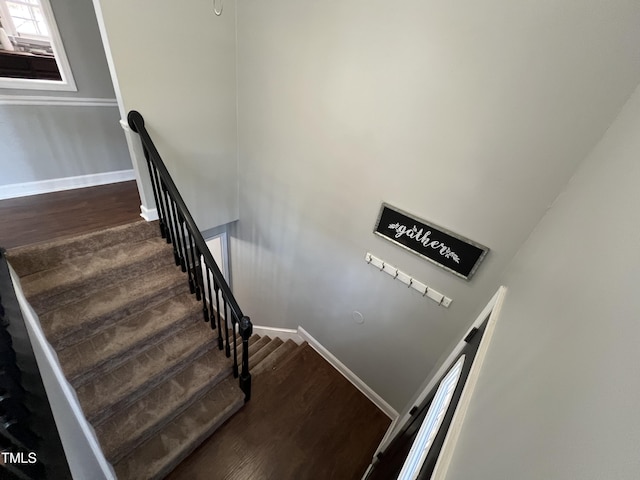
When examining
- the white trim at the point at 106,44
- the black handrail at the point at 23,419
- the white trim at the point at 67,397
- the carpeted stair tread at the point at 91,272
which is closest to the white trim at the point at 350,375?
the carpeted stair tread at the point at 91,272

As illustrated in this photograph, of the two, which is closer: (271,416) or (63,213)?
(271,416)

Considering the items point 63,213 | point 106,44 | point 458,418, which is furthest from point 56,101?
point 458,418

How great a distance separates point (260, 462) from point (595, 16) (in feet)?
10.2

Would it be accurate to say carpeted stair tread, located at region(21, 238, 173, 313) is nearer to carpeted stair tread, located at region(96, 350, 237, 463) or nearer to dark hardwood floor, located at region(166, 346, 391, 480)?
carpeted stair tread, located at region(96, 350, 237, 463)

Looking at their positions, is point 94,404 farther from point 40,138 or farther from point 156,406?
point 40,138

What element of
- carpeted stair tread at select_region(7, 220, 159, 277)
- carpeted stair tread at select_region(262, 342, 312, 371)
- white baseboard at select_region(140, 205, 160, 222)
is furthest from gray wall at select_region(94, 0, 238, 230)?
carpeted stair tread at select_region(262, 342, 312, 371)

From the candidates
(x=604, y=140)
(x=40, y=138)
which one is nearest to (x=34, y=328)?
(x=40, y=138)

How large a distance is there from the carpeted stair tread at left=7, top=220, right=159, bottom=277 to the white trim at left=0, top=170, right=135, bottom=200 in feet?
3.71

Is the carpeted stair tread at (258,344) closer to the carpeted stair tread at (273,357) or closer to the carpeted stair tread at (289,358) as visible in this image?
the carpeted stair tread at (273,357)

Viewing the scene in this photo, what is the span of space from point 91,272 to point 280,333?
2.13m

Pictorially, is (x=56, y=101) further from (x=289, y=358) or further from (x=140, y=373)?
(x=289, y=358)

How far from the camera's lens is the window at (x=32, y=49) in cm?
231

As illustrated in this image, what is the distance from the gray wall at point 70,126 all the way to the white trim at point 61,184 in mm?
47

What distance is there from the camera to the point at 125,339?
6.26 ft
